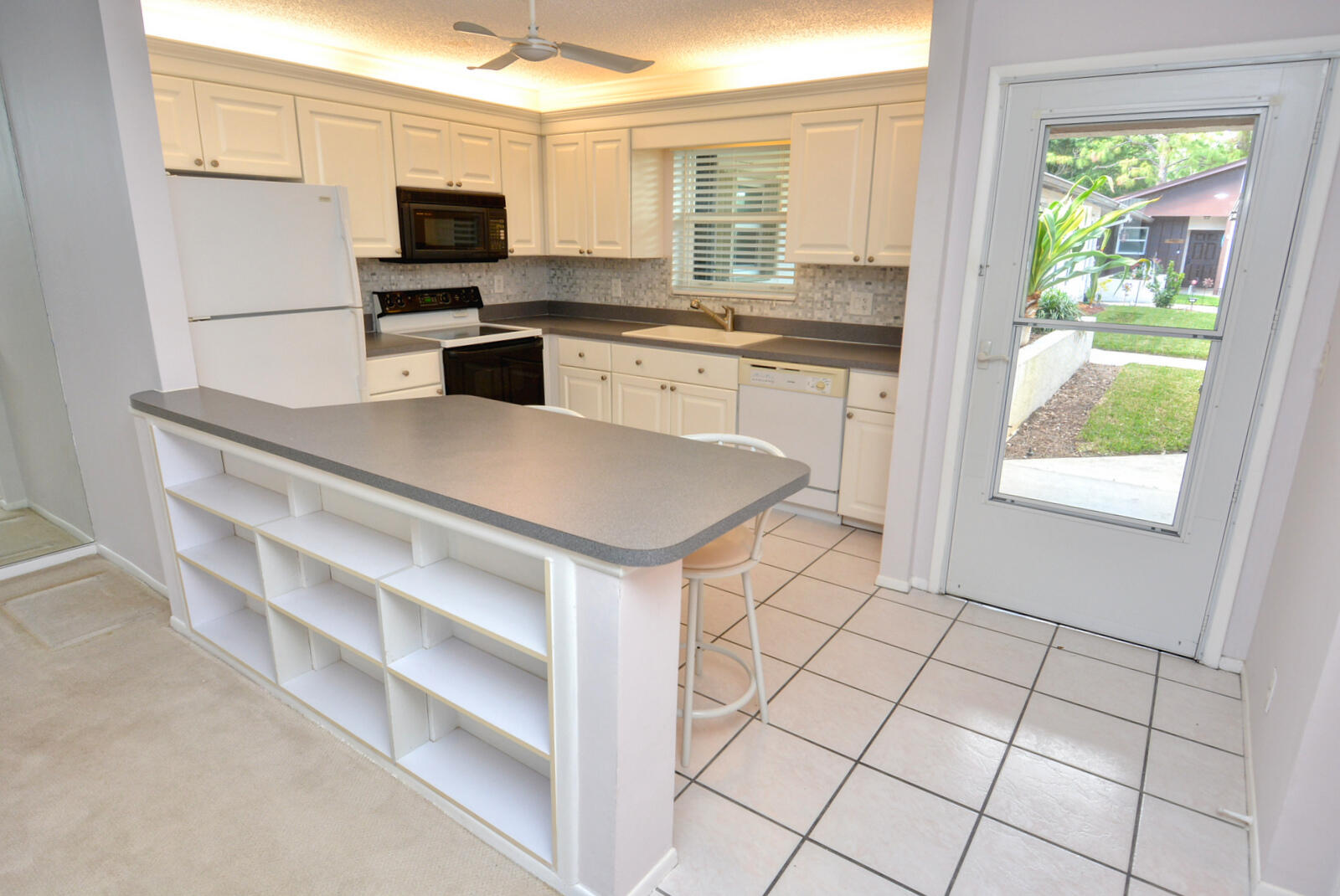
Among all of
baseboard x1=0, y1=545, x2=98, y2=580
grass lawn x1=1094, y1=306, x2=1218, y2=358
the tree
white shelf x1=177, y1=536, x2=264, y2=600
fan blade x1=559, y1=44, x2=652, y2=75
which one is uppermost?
fan blade x1=559, y1=44, x2=652, y2=75

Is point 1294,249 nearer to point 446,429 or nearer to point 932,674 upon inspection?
point 932,674

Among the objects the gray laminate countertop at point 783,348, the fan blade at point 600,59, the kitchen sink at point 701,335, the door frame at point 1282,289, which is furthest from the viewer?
the kitchen sink at point 701,335

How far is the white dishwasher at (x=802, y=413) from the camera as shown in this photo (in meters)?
3.63

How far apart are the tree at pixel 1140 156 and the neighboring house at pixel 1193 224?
28 mm

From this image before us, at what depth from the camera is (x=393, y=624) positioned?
→ 1.79 meters

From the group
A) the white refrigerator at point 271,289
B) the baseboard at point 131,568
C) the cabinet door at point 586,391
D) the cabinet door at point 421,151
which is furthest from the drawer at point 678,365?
the baseboard at point 131,568

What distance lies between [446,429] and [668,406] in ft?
7.42

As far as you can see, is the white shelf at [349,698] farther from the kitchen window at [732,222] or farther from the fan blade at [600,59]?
the kitchen window at [732,222]

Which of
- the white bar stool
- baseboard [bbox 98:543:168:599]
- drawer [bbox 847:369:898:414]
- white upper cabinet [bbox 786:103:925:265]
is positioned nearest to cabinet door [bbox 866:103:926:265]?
white upper cabinet [bbox 786:103:925:265]

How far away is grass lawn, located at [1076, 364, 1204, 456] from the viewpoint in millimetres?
2441

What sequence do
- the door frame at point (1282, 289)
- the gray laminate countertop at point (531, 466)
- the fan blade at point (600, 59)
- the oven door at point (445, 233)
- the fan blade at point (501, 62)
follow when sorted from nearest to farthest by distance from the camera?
the gray laminate countertop at point (531, 466) → the door frame at point (1282, 289) → the fan blade at point (600, 59) → the fan blade at point (501, 62) → the oven door at point (445, 233)

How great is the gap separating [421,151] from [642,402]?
6.12 ft

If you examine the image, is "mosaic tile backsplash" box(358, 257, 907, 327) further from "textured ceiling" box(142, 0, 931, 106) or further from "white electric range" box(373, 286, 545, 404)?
"textured ceiling" box(142, 0, 931, 106)

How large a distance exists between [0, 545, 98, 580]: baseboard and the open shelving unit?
3.85 ft
